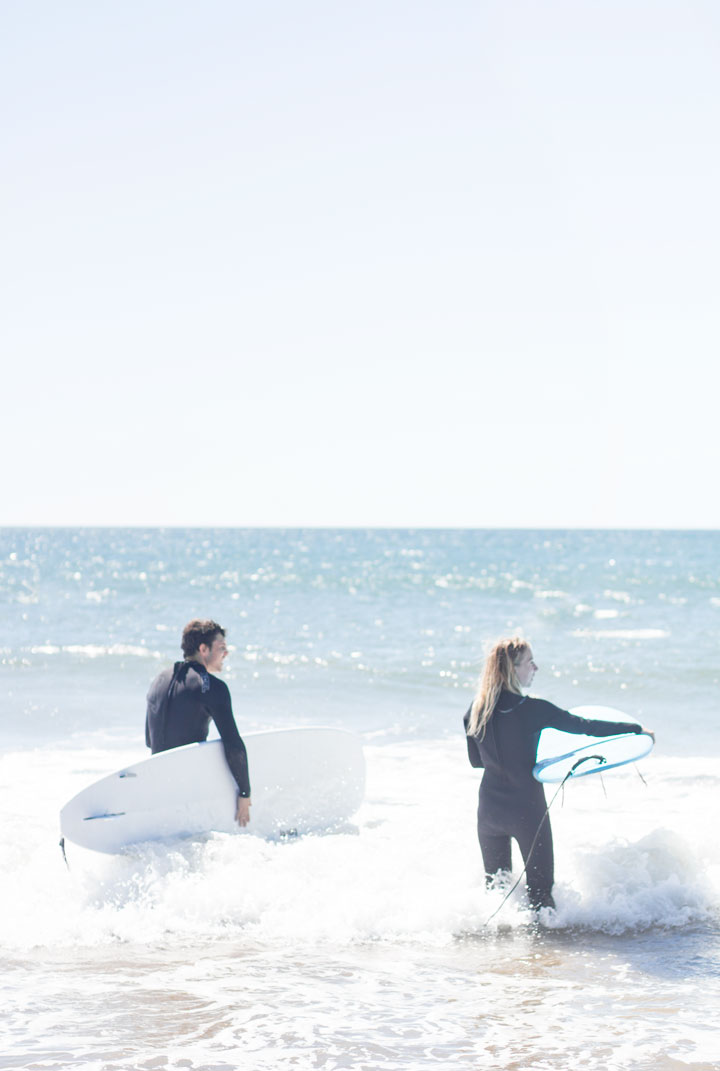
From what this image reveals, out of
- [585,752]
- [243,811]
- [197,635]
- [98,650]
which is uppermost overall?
[197,635]

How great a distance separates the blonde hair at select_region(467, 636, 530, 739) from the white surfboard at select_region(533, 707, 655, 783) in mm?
336

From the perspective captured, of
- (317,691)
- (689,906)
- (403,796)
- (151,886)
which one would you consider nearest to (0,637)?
(317,691)

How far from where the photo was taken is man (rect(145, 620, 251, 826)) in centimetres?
525

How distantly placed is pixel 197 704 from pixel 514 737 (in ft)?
5.46

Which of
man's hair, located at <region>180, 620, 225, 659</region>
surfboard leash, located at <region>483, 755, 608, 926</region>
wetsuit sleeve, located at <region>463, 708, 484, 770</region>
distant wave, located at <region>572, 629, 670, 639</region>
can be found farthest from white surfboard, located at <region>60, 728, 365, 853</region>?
distant wave, located at <region>572, 629, 670, 639</region>

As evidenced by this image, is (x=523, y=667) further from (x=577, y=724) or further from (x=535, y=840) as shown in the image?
(x=535, y=840)

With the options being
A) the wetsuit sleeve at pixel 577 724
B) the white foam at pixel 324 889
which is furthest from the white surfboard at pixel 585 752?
the white foam at pixel 324 889

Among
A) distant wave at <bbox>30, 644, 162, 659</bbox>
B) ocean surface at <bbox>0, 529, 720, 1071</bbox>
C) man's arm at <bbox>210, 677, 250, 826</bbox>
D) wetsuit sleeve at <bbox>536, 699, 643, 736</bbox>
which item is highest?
wetsuit sleeve at <bbox>536, 699, 643, 736</bbox>

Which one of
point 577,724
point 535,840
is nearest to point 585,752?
point 535,840

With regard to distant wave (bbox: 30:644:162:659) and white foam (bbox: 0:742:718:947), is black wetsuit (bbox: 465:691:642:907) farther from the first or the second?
distant wave (bbox: 30:644:162:659)

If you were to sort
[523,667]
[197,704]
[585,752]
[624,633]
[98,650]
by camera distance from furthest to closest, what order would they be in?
[624,633] < [98,650] < [585,752] < [197,704] < [523,667]

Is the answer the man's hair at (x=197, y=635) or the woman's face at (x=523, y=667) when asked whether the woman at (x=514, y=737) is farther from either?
the man's hair at (x=197, y=635)

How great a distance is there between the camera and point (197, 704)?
539 cm

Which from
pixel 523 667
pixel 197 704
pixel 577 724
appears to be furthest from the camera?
pixel 197 704
